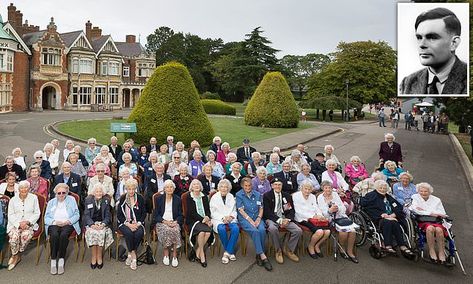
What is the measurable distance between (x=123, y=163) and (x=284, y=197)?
4678 millimetres

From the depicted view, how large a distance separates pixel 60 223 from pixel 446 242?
6.84 metres

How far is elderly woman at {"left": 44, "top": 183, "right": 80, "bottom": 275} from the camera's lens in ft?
20.3

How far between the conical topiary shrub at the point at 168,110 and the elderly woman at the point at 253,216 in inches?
472

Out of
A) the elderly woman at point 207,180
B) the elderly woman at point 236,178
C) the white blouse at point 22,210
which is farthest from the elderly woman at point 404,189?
the white blouse at point 22,210

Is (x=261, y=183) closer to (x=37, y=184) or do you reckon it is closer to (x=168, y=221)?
(x=168, y=221)

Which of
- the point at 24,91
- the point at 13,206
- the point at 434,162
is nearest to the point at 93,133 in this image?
the point at 13,206

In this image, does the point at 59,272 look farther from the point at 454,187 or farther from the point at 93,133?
the point at 93,133

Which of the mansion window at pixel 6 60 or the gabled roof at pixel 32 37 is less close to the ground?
the gabled roof at pixel 32 37

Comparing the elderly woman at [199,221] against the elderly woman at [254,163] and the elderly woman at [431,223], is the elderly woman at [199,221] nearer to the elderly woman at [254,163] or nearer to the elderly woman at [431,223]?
the elderly woman at [254,163]

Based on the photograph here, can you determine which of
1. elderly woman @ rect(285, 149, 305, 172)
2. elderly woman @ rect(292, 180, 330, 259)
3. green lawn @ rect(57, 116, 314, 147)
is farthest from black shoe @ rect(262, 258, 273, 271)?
green lawn @ rect(57, 116, 314, 147)

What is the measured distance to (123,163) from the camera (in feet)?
32.6

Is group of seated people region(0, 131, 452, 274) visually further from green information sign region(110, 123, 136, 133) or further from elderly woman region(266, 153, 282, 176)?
green information sign region(110, 123, 136, 133)

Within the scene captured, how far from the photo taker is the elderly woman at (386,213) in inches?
273

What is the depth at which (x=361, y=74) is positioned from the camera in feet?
165
